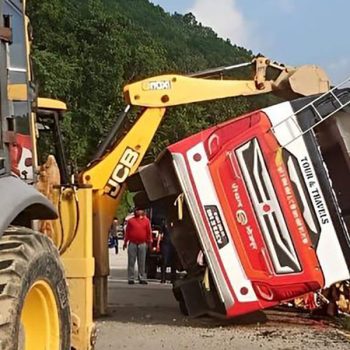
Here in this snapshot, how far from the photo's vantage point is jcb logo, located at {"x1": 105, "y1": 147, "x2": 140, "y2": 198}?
35.2 ft

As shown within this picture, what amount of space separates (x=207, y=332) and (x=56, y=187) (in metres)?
4.07

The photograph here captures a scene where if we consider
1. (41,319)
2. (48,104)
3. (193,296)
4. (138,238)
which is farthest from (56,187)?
(138,238)

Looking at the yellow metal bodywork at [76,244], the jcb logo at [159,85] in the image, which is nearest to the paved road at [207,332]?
the yellow metal bodywork at [76,244]

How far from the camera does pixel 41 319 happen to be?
475 cm

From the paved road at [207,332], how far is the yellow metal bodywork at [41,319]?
4205mm

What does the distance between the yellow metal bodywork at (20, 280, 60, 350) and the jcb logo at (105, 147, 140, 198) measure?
19.5 ft

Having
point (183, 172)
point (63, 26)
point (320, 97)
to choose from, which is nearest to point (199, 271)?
point (183, 172)

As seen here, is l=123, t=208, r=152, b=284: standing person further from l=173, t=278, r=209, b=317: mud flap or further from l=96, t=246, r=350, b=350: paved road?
l=173, t=278, r=209, b=317: mud flap

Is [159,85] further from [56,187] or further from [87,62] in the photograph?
[87,62]

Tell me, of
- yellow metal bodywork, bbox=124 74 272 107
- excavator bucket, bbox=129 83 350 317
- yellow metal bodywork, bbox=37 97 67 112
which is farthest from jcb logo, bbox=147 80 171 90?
yellow metal bodywork, bbox=37 97 67 112

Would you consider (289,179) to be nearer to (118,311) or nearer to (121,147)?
(121,147)

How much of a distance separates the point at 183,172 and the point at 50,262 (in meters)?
5.39

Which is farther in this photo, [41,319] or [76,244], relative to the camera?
[76,244]

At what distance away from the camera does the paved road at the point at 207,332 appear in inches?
361
